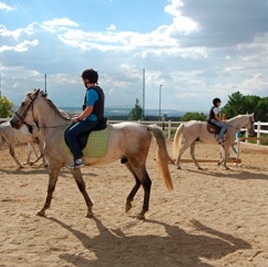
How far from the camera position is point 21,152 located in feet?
55.5

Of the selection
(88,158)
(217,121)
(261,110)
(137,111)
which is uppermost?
(261,110)

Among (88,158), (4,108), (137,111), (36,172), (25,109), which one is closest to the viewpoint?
(88,158)

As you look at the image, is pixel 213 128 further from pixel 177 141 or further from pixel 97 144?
pixel 97 144

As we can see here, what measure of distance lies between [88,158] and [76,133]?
21.6 inches

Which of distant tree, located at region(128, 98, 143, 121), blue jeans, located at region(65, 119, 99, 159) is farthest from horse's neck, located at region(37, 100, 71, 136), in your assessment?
distant tree, located at region(128, 98, 143, 121)

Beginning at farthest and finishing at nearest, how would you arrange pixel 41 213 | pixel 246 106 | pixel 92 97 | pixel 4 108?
pixel 246 106
pixel 4 108
pixel 41 213
pixel 92 97

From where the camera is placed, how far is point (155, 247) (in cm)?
500

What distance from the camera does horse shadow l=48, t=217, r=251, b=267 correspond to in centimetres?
450

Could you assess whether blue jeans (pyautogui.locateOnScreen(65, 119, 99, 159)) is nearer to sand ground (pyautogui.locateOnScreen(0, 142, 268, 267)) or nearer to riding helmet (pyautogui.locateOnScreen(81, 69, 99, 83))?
riding helmet (pyautogui.locateOnScreen(81, 69, 99, 83))

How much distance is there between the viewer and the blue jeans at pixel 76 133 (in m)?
6.05

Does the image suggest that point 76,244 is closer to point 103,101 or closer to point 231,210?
point 103,101

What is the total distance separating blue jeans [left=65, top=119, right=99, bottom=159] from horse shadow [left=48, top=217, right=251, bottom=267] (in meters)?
1.23

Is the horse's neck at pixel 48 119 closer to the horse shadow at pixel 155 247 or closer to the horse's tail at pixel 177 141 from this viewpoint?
the horse shadow at pixel 155 247

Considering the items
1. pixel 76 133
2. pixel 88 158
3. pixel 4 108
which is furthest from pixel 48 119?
pixel 4 108
